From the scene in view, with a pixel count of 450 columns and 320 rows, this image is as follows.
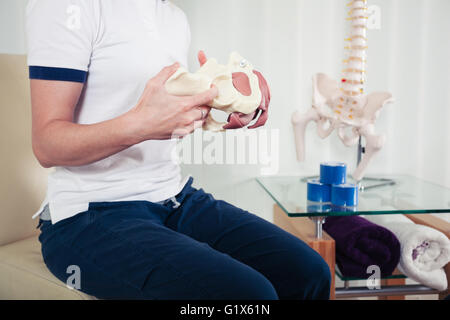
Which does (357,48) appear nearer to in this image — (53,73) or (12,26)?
(53,73)

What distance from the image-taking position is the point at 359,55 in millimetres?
1098

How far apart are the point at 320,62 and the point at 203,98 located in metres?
0.84

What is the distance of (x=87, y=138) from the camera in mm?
589

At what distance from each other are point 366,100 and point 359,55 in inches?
5.0

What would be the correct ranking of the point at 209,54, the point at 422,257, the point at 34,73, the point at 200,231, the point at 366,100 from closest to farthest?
the point at 34,73 → the point at 200,231 → the point at 422,257 → the point at 366,100 → the point at 209,54

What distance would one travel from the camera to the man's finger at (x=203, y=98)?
567 millimetres

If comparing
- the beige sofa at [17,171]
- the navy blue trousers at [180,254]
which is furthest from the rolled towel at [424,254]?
the beige sofa at [17,171]

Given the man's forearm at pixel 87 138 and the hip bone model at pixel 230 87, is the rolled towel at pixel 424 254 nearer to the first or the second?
the hip bone model at pixel 230 87

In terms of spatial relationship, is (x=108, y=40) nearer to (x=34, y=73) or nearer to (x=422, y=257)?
(x=34, y=73)

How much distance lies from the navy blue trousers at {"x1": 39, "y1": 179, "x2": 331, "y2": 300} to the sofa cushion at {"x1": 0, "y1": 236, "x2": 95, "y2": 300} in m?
0.02

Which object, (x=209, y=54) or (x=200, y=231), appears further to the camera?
(x=209, y=54)

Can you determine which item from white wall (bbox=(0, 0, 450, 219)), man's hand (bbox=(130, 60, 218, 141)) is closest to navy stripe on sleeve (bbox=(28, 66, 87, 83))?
man's hand (bbox=(130, 60, 218, 141))
